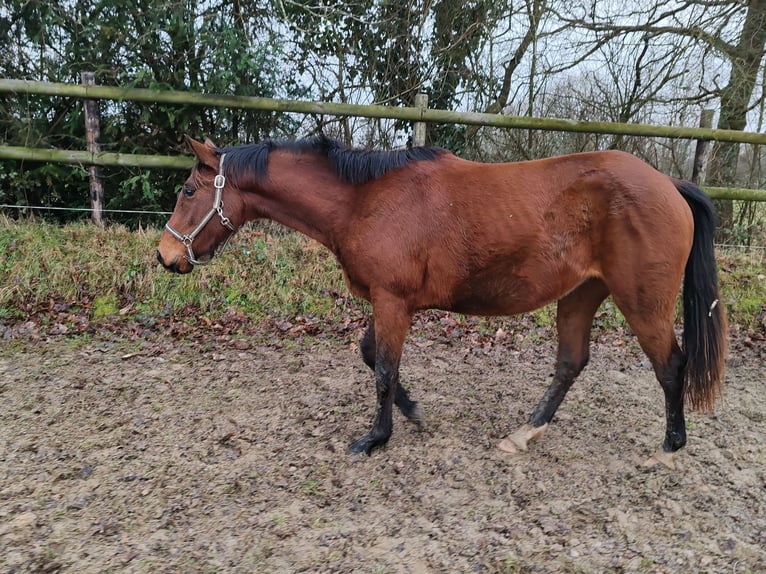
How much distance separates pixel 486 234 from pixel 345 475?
5.45ft

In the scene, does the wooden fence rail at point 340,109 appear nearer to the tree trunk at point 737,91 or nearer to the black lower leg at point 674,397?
the tree trunk at point 737,91

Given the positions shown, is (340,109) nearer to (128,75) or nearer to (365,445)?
(128,75)

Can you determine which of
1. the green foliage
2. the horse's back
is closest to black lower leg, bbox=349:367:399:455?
the horse's back

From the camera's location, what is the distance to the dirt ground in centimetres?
225

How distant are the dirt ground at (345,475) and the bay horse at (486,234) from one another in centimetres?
32

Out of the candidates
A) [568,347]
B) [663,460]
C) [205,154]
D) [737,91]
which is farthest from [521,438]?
[737,91]

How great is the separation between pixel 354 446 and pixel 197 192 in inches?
75.6

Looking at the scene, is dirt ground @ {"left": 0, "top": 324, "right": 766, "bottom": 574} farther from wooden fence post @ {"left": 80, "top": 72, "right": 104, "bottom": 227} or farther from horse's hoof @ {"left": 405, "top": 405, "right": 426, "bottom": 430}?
wooden fence post @ {"left": 80, "top": 72, "right": 104, "bottom": 227}

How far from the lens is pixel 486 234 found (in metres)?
2.91

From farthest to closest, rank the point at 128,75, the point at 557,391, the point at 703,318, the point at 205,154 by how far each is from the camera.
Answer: the point at 128,75 < the point at 557,391 < the point at 205,154 < the point at 703,318

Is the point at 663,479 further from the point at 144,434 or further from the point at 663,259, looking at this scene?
the point at 144,434

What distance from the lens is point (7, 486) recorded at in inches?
104

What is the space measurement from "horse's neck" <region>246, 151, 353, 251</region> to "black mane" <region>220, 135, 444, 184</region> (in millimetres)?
57

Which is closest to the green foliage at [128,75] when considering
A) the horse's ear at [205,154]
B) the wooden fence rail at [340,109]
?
the wooden fence rail at [340,109]
